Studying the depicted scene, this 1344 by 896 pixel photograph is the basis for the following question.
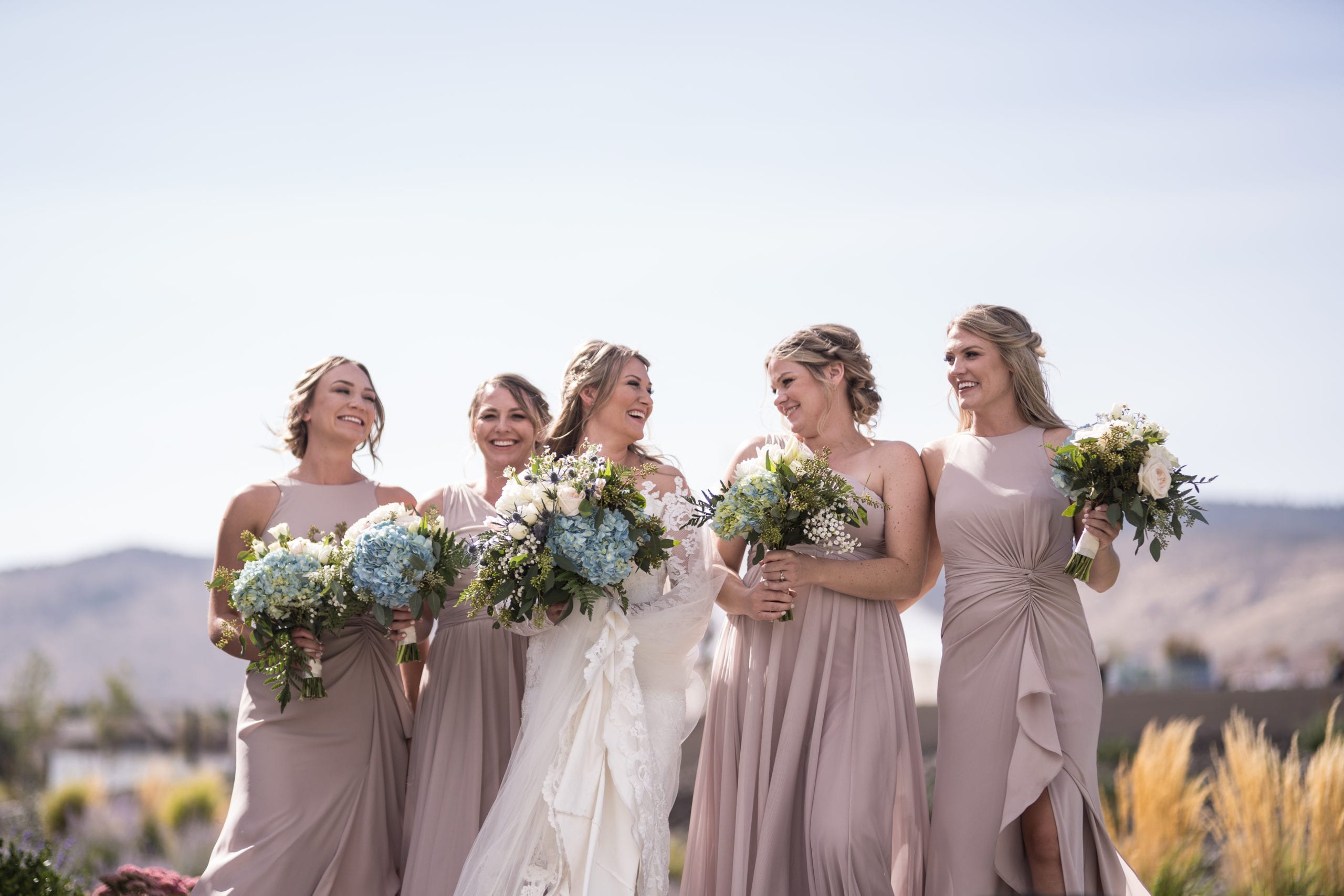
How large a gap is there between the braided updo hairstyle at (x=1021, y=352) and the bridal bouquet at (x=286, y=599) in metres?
3.75

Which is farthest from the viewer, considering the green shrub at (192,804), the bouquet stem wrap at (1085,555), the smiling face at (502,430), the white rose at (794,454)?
the green shrub at (192,804)

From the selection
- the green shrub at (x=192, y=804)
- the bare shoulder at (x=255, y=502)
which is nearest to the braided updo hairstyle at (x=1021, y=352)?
the bare shoulder at (x=255, y=502)

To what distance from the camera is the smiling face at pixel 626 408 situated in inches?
257

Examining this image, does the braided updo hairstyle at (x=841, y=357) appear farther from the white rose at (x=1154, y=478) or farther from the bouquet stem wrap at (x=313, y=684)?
the bouquet stem wrap at (x=313, y=684)

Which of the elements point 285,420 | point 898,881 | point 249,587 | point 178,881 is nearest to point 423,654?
point 249,587

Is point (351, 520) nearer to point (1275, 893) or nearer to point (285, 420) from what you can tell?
point (285, 420)

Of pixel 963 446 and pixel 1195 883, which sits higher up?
pixel 963 446

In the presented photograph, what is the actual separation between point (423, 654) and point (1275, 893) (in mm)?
6040

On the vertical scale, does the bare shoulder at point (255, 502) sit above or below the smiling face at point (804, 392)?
below

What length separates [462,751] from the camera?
20.7 ft

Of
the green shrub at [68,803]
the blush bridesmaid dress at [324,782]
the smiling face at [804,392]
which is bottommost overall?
the green shrub at [68,803]

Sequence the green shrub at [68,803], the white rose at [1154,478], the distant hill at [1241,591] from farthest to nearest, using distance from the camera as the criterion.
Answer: the distant hill at [1241,591] < the green shrub at [68,803] < the white rose at [1154,478]

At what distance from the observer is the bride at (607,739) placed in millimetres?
5398

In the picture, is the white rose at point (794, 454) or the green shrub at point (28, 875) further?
the green shrub at point (28, 875)
